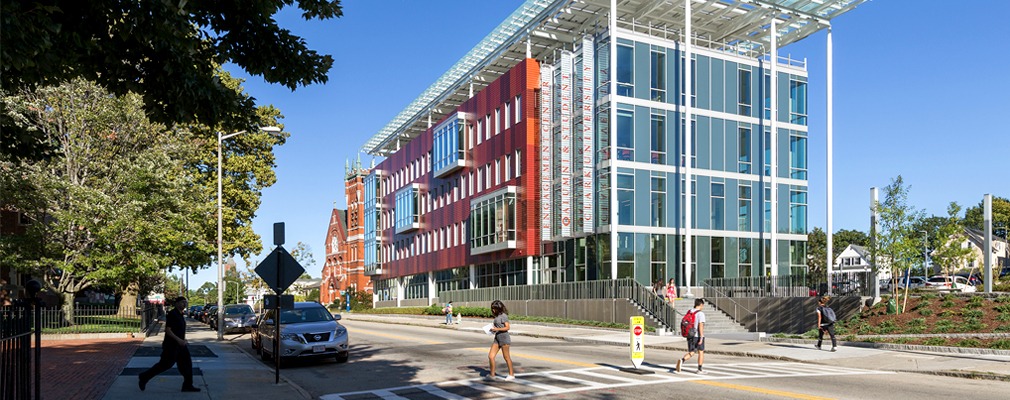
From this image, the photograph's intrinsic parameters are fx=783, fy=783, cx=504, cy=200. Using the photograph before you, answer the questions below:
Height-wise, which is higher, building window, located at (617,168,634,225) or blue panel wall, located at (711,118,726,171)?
blue panel wall, located at (711,118,726,171)

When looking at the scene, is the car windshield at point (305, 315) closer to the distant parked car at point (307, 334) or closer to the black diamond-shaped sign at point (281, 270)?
the distant parked car at point (307, 334)

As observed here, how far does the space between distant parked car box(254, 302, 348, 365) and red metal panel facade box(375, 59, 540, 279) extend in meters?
24.7

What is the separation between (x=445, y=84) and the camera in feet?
182

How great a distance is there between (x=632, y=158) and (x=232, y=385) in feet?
88.3

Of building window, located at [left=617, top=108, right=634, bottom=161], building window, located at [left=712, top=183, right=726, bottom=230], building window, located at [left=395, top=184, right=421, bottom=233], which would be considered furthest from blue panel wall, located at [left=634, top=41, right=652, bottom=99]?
building window, located at [left=395, top=184, right=421, bottom=233]

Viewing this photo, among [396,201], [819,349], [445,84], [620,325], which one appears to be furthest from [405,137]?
[819,349]

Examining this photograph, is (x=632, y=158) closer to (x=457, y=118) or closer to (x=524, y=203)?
(x=524, y=203)

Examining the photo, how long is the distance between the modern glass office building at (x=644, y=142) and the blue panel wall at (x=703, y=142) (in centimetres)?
7

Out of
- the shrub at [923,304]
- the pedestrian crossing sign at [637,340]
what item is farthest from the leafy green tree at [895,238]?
the pedestrian crossing sign at [637,340]

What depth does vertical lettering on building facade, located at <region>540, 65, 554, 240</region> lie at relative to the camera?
42484 millimetres

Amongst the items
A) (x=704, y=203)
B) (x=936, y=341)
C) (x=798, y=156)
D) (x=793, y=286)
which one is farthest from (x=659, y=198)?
(x=936, y=341)

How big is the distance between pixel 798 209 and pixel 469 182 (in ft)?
68.5

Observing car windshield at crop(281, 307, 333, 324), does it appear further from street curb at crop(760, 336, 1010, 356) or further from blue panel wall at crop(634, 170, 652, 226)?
blue panel wall at crop(634, 170, 652, 226)

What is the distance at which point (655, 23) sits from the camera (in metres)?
43.2
